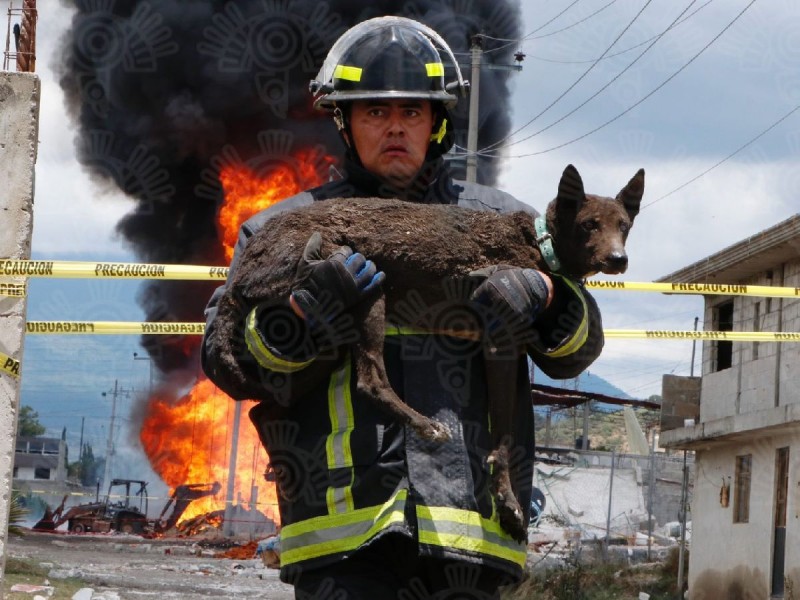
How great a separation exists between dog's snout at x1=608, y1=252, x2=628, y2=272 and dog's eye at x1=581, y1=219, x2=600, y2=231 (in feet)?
0.31

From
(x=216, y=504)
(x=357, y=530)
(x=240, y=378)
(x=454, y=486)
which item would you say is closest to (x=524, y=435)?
(x=454, y=486)

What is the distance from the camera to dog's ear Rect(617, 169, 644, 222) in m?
3.67

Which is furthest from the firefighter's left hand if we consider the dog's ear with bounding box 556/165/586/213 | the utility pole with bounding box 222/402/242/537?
the utility pole with bounding box 222/402/242/537

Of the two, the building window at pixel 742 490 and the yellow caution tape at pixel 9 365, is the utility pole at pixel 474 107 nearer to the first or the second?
the building window at pixel 742 490

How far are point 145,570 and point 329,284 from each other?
15392 millimetres

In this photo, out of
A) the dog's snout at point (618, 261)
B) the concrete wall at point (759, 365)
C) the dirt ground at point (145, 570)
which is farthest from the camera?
the concrete wall at point (759, 365)

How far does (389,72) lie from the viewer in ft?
12.1

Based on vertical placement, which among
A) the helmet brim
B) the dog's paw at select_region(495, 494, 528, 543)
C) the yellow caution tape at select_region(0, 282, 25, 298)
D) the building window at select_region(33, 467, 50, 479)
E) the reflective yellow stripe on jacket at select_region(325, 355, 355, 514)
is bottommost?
the building window at select_region(33, 467, 50, 479)

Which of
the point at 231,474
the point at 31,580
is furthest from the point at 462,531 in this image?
the point at 231,474

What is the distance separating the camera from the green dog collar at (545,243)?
362 centimetres

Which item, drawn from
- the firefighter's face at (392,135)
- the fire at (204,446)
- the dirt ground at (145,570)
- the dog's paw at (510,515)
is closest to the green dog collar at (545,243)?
the firefighter's face at (392,135)

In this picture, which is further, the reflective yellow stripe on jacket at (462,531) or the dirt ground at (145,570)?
the dirt ground at (145,570)

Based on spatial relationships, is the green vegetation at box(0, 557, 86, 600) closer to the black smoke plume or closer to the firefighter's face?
the firefighter's face

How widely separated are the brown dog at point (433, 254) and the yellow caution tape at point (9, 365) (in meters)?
4.52
